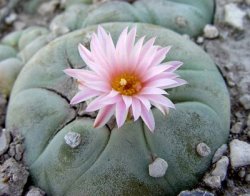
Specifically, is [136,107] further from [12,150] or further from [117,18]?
[117,18]

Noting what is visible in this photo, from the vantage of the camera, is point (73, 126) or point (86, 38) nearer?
point (73, 126)

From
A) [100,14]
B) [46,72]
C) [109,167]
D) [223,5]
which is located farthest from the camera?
[223,5]

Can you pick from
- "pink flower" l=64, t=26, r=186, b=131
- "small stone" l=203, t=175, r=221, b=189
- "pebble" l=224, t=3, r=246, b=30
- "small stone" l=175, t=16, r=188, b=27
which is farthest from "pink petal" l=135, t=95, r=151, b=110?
"pebble" l=224, t=3, r=246, b=30

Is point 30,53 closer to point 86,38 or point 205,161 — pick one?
point 86,38

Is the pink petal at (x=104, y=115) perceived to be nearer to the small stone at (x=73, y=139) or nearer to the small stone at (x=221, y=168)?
the small stone at (x=73, y=139)

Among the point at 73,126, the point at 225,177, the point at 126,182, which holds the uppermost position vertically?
the point at 73,126

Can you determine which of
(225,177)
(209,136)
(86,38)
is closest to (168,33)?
(86,38)
